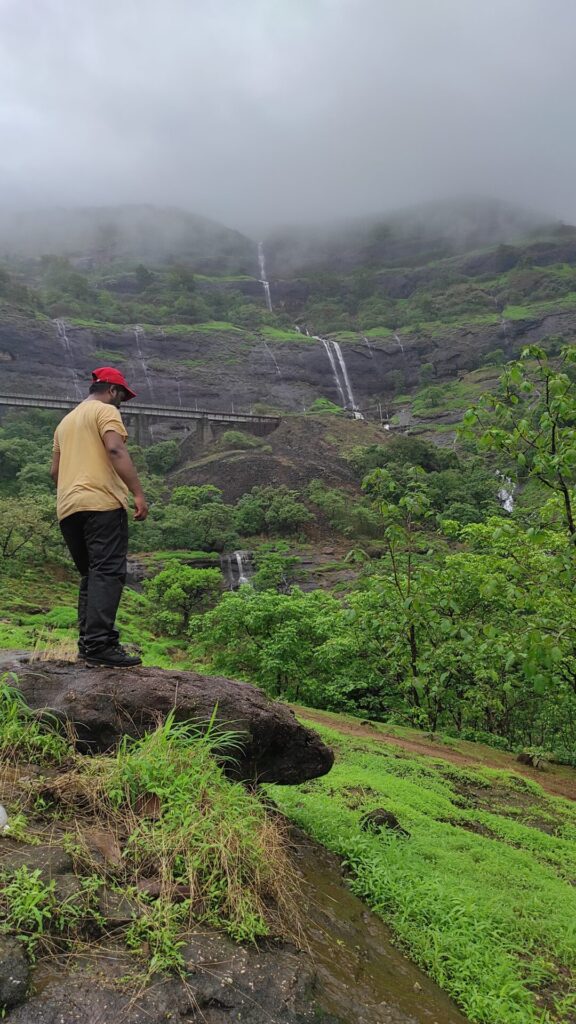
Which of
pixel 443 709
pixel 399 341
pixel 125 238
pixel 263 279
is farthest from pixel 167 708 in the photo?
pixel 125 238

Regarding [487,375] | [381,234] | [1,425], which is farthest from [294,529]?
[381,234]

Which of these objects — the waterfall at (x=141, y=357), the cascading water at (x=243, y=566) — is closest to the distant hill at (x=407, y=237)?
the waterfall at (x=141, y=357)

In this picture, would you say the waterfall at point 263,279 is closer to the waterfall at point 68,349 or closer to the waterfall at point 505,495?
the waterfall at point 68,349

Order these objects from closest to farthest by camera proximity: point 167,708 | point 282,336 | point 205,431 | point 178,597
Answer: point 167,708 < point 178,597 < point 205,431 < point 282,336

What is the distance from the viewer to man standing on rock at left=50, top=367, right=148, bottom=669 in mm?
4008

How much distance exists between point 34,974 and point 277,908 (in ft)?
3.71

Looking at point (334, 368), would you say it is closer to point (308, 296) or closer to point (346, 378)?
point (346, 378)

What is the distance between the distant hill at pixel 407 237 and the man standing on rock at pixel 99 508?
134556 millimetres

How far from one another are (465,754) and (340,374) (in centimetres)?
8014

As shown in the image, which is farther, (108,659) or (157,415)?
(157,415)

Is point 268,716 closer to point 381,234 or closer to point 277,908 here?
point 277,908

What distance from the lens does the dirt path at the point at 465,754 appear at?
27.1 ft

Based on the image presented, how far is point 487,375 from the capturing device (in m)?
74.5

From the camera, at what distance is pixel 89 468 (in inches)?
161
